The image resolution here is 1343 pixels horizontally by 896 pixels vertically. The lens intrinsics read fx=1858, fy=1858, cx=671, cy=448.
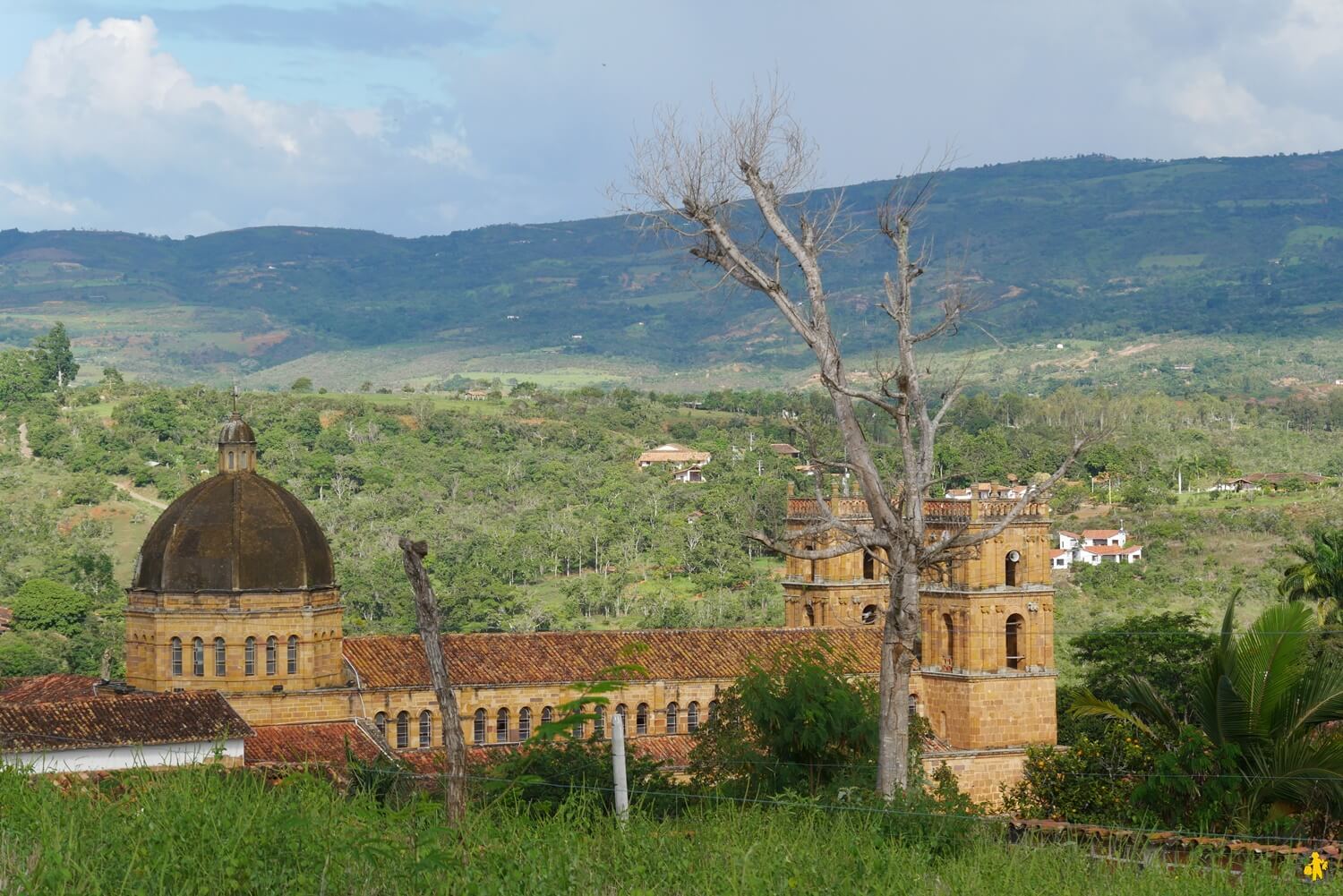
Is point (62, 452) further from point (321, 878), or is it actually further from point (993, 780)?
point (321, 878)

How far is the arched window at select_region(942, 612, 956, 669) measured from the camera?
43.4 m

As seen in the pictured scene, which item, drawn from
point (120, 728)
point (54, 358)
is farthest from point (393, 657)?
point (54, 358)

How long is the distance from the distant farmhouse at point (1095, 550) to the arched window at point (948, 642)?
45.1 meters

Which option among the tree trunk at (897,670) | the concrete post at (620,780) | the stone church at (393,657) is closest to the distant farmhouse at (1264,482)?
the stone church at (393,657)

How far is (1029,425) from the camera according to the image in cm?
13512

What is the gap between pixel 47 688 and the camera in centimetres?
3994

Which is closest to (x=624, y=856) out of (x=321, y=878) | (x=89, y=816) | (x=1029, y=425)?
(x=321, y=878)

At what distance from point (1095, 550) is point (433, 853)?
80.5m

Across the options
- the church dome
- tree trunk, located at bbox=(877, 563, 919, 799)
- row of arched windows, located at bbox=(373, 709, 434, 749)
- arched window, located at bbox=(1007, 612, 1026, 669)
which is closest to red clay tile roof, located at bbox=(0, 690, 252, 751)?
the church dome

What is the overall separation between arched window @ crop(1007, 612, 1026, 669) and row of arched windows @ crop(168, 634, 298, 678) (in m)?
16.6

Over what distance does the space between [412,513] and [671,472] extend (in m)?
22.6

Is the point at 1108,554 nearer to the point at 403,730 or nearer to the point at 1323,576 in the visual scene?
the point at 1323,576

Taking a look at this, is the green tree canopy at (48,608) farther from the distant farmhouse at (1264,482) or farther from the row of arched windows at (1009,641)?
the distant farmhouse at (1264,482)

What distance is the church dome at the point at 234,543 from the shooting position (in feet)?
126
